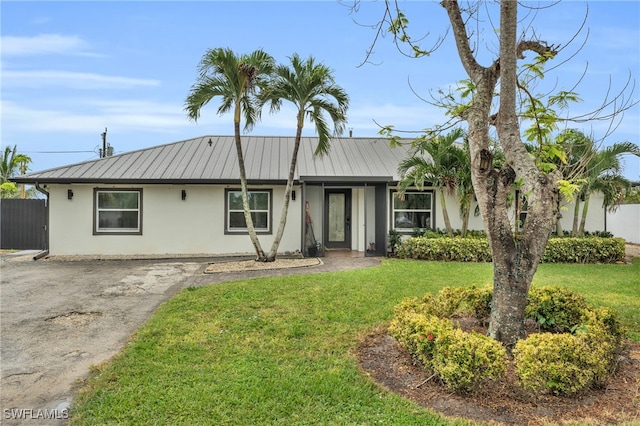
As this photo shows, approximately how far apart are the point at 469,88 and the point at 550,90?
3.18 feet

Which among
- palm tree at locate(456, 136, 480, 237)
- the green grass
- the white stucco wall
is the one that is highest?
palm tree at locate(456, 136, 480, 237)

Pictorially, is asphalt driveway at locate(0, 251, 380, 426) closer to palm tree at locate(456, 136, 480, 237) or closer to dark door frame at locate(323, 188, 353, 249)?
dark door frame at locate(323, 188, 353, 249)

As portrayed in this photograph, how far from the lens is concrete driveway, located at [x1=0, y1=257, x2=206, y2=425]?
10.7 feet

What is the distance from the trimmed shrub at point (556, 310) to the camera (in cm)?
449

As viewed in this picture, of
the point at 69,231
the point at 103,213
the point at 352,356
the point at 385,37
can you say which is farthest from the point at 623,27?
the point at 69,231

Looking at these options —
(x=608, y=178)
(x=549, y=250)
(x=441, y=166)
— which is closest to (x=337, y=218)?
(x=441, y=166)

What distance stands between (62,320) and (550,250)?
40.9 feet

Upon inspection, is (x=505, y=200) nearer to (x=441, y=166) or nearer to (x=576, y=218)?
(x=441, y=166)

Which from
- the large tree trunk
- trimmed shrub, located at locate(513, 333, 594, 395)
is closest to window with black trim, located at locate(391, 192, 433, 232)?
the large tree trunk

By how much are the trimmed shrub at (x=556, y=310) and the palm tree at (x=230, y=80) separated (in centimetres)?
791

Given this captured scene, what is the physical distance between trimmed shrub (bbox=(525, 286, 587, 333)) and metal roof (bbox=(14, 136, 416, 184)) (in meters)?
7.50

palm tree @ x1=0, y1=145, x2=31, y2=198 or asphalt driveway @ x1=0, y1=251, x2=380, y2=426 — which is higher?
palm tree @ x1=0, y1=145, x2=31, y2=198

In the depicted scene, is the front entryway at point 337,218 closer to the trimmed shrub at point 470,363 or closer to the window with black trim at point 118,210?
the window with black trim at point 118,210

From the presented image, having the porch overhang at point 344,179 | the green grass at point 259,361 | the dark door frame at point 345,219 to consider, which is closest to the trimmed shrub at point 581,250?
the green grass at point 259,361
